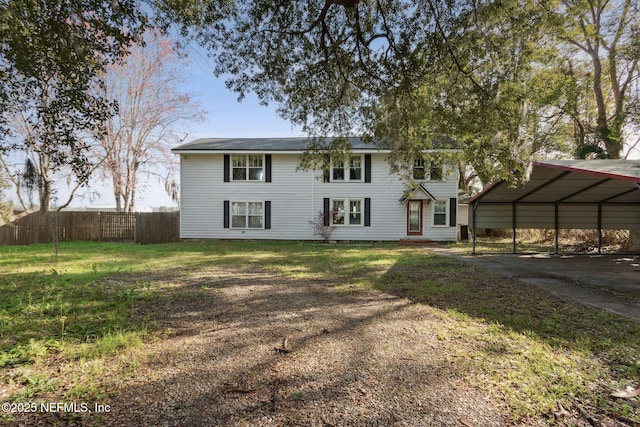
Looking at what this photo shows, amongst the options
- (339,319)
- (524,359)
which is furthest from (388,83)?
(524,359)

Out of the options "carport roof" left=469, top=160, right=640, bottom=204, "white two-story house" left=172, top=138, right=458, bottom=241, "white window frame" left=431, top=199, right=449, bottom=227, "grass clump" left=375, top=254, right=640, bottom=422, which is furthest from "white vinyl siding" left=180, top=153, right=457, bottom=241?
"grass clump" left=375, top=254, right=640, bottom=422

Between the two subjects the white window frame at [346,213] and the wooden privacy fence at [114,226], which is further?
the white window frame at [346,213]

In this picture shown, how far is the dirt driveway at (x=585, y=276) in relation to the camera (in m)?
4.58

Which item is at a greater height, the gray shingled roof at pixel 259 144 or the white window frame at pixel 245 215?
the gray shingled roof at pixel 259 144

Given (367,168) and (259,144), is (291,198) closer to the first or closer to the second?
(259,144)

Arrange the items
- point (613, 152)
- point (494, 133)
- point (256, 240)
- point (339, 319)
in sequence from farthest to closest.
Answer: point (256, 240), point (613, 152), point (494, 133), point (339, 319)

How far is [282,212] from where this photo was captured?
14.8 metres

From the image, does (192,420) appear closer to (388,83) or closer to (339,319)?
(339,319)

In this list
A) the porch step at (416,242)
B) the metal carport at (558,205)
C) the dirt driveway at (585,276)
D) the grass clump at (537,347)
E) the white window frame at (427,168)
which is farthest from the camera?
the porch step at (416,242)

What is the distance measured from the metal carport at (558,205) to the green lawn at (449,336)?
13.4 feet

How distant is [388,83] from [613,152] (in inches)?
445

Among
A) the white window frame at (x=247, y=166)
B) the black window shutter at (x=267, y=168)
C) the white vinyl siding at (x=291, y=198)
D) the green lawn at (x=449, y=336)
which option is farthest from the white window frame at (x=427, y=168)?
the green lawn at (x=449, y=336)

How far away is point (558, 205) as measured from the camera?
10.0m

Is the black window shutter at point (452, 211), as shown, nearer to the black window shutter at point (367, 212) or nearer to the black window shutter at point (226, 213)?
the black window shutter at point (367, 212)
